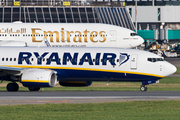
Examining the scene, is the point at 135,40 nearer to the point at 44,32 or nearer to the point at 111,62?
the point at 44,32

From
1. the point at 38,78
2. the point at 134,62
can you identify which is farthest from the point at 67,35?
the point at 38,78

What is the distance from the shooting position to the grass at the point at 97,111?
2067 centimetres

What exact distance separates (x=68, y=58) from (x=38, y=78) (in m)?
3.57

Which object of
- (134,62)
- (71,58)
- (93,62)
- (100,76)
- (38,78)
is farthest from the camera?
(71,58)

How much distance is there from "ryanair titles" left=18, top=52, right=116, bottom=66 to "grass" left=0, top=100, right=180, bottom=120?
10.4 metres

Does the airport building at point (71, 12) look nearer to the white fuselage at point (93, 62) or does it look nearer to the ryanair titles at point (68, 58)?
the white fuselage at point (93, 62)

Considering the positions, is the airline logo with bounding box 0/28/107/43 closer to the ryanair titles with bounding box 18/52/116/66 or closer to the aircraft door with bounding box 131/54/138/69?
the ryanair titles with bounding box 18/52/116/66

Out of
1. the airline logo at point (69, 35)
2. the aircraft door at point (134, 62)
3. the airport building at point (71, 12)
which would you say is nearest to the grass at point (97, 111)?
the aircraft door at point (134, 62)

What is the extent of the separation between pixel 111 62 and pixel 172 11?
10509 centimetres

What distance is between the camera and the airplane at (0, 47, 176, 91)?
115 feet

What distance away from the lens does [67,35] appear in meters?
59.0

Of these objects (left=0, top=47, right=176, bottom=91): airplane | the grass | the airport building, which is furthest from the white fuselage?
the airport building

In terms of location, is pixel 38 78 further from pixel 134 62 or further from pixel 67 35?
pixel 67 35

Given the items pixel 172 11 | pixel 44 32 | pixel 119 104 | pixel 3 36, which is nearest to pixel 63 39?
pixel 44 32
